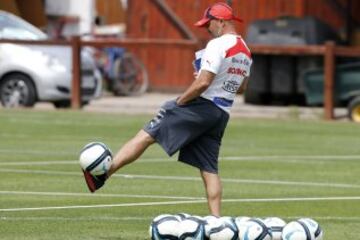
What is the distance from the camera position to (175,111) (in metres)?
11.4

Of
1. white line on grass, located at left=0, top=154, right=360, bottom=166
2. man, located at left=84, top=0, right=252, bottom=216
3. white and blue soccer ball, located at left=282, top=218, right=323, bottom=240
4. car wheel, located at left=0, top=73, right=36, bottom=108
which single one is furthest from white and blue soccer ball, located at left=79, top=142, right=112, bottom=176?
car wheel, located at left=0, top=73, right=36, bottom=108

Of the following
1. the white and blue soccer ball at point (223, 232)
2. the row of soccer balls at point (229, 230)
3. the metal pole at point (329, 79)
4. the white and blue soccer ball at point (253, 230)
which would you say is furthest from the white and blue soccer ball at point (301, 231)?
the metal pole at point (329, 79)

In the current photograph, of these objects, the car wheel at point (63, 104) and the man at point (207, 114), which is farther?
the car wheel at point (63, 104)

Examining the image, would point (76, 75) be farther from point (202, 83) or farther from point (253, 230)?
point (253, 230)

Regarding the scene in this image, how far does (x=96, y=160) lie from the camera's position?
11.3m

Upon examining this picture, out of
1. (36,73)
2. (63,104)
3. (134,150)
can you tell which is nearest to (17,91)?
(36,73)

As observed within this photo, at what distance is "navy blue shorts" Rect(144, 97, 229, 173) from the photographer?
37.1 feet

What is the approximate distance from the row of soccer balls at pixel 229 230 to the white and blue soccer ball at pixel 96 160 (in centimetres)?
140

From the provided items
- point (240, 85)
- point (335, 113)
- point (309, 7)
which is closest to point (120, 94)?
point (309, 7)

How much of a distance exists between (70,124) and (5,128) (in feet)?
5.25

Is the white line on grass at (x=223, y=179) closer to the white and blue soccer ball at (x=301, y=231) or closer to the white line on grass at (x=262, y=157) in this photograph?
the white line on grass at (x=262, y=157)

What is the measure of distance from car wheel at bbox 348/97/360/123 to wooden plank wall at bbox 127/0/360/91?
27.0 ft

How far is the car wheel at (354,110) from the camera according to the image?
86.0 feet

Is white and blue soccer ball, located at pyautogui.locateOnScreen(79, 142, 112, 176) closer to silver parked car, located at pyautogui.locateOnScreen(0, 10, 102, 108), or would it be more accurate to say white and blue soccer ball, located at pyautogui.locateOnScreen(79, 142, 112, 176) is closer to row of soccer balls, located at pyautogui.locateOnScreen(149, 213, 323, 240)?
row of soccer balls, located at pyautogui.locateOnScreen(149, 213, 323, 240)
